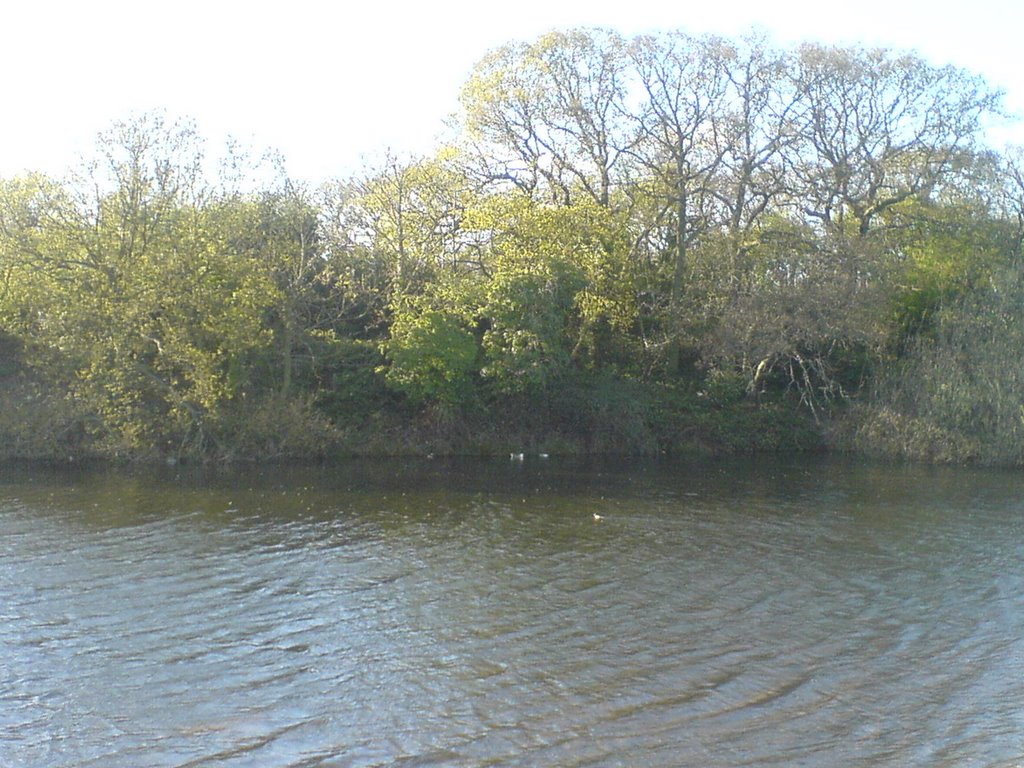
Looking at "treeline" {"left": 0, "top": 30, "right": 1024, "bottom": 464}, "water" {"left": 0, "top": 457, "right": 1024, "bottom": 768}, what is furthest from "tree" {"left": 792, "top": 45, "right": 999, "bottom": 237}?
"water" {"left": 0, "top": 457, "right": 1024, "bottom": 768}

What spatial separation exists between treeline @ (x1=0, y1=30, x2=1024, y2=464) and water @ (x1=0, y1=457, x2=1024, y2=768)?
797 cm

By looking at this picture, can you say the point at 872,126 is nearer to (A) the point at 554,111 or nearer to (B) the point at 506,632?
(A) the point at 554,111

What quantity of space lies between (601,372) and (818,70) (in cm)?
1455

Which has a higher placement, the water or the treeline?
the treeline

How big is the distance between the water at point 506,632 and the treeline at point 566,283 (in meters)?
7.97

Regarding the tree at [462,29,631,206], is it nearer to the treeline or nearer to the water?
the treeline

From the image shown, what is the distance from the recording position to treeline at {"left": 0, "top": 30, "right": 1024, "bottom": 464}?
31984mm

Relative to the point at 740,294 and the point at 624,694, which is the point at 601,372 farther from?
the point at 624,694

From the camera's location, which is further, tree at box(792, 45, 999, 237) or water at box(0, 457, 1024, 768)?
tree at box(792, 45, 999, 237)

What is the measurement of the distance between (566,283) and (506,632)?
22.4 metres

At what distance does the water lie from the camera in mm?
10375

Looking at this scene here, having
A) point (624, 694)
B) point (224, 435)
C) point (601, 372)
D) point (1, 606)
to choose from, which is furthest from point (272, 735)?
point (601, 372)

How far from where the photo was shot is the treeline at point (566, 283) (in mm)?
31984

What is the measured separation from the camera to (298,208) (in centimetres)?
3506
